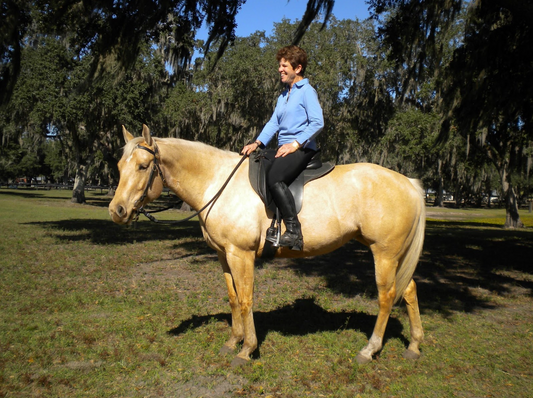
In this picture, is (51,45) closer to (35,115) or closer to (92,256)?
(35,115)

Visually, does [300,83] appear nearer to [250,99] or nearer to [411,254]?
[411,254]

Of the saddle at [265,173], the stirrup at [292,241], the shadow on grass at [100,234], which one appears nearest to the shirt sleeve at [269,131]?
the saddle at [265,173]

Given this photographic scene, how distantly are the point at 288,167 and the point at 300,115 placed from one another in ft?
1.85

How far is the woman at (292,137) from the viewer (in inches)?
159

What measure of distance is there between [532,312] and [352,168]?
4015 millimetres

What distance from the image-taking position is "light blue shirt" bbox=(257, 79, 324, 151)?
13.4ft

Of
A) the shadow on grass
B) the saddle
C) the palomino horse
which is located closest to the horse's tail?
the palomino horse

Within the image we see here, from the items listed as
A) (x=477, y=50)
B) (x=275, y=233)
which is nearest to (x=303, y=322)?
(x=275, y=233)

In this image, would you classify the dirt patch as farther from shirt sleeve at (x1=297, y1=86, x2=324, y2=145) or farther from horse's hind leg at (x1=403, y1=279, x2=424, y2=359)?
shirt sleeve at (x1=297, y1=86, x2=324, y2=145)

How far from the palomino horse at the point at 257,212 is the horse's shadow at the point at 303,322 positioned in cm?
68

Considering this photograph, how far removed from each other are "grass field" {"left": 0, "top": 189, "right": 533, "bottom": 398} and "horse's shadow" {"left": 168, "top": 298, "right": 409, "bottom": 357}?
3 cm

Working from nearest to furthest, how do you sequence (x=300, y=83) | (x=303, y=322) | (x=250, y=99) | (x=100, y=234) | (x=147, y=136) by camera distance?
(x=147, y=136) < (x=300, y=83) < (x=303, y=322) < (x=100, y=234) < (x=250, y=99)

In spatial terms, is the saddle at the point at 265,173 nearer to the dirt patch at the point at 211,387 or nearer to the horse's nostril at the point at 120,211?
the horse's nostril at the point at 120,211

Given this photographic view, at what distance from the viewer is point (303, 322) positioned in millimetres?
5391
